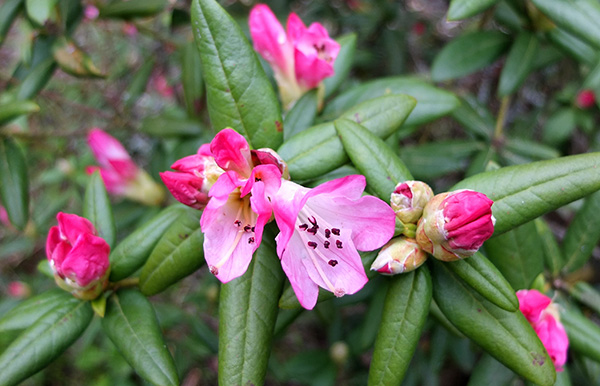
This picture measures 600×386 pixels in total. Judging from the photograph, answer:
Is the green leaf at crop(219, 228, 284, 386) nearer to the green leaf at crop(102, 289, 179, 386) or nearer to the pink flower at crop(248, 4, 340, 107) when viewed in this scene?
the green leaf at crop(102, 289, 179, 386)

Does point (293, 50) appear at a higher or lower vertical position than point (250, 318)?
higher

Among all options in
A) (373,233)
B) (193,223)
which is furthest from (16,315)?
(373,233)

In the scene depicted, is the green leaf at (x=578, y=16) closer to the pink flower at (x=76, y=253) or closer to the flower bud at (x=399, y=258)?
the flower bud at (x=399, y=258)

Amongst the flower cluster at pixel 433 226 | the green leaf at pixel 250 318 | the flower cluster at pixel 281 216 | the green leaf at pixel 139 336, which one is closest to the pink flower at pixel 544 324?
the flower cluster at pixel 433 226

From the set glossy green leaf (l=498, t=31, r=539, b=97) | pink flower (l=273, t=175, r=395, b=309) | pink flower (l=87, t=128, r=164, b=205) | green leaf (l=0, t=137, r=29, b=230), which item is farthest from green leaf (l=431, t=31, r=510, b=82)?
green leaf (l=0, t=137, r=29, b=230)

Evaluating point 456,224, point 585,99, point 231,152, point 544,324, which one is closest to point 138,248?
point 231,152

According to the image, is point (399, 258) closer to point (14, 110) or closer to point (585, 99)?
point (14, 110)
